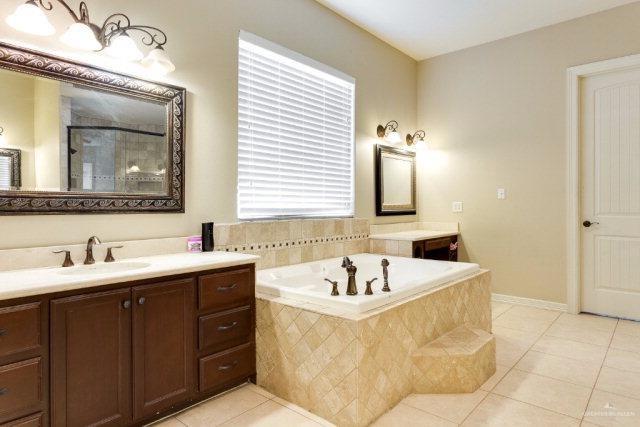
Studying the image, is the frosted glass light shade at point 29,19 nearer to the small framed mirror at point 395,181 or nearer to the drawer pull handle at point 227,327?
the drawer pull handle at point 227,327

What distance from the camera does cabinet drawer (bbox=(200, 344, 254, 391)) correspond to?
6.71 ft

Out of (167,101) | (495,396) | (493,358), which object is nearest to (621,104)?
(493,358)

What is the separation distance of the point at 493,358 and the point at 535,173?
2.30 metres

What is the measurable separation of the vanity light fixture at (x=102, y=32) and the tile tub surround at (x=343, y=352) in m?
1.51

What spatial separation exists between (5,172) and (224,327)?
1281 mm

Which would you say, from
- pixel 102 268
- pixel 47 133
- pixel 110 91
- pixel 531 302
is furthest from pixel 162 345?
pixel 531 302

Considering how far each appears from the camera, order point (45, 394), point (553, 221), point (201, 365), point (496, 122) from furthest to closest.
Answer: point (496, 122) → point (553, 221) → point (201, 365) → point (45, 394)

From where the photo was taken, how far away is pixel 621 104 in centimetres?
353

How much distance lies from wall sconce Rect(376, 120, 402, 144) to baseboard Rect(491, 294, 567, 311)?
2.03 m

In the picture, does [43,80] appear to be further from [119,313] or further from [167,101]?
[119,313]

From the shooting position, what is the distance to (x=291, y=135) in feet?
10.5

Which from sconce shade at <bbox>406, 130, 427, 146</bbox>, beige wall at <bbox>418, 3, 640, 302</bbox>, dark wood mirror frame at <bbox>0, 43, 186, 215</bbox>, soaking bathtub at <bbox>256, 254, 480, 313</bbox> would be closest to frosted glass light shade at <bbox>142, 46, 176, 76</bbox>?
dark wood mirror frame at <bbox>0, 43, 186, 215</bbox>

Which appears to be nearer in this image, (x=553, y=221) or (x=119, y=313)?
(x=119, y=313)

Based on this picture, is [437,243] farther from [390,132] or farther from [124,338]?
[124,338]
